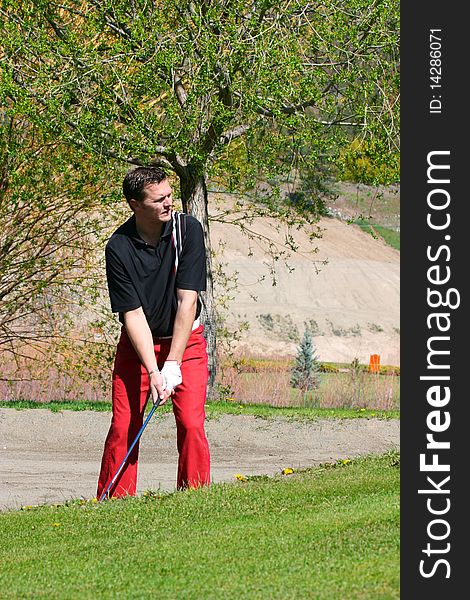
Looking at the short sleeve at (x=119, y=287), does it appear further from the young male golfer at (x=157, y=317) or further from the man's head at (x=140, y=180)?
the man's head at (x=140, y=180)

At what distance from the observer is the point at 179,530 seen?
224 inches

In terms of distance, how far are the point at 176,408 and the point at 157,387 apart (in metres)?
0.42

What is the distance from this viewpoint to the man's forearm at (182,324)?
662cm

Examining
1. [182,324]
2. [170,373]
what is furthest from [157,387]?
[182,324]

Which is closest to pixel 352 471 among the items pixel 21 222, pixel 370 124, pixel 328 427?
pixel 328 427

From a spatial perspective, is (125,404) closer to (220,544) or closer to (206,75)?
(220,544)

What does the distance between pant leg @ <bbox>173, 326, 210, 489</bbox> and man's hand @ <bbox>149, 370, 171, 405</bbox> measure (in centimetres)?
32

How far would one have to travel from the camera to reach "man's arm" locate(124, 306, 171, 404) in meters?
6.53

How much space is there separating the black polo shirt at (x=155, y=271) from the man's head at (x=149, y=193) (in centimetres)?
15

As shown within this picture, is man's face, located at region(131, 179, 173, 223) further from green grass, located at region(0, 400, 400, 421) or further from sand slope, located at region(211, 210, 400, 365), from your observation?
sand slope, located at region(211, 210, 400, 365)

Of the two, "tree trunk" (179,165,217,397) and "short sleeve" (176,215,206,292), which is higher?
"tree trunk" (179,165,217,397)

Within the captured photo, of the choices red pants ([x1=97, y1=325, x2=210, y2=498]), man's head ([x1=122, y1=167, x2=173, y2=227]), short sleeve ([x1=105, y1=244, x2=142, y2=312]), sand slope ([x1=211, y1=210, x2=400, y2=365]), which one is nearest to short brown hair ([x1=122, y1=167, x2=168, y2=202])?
man's head ([x1=122, y1=167, x2=173, y2=227])

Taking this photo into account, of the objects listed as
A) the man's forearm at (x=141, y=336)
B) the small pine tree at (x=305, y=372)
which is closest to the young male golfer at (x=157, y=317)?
the man's forearm at (x=141, y=336)

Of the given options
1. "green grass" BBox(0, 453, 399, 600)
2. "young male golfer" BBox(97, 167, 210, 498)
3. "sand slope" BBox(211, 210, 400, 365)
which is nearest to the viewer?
"green grass" BBox(0, 453, 399, 600)
